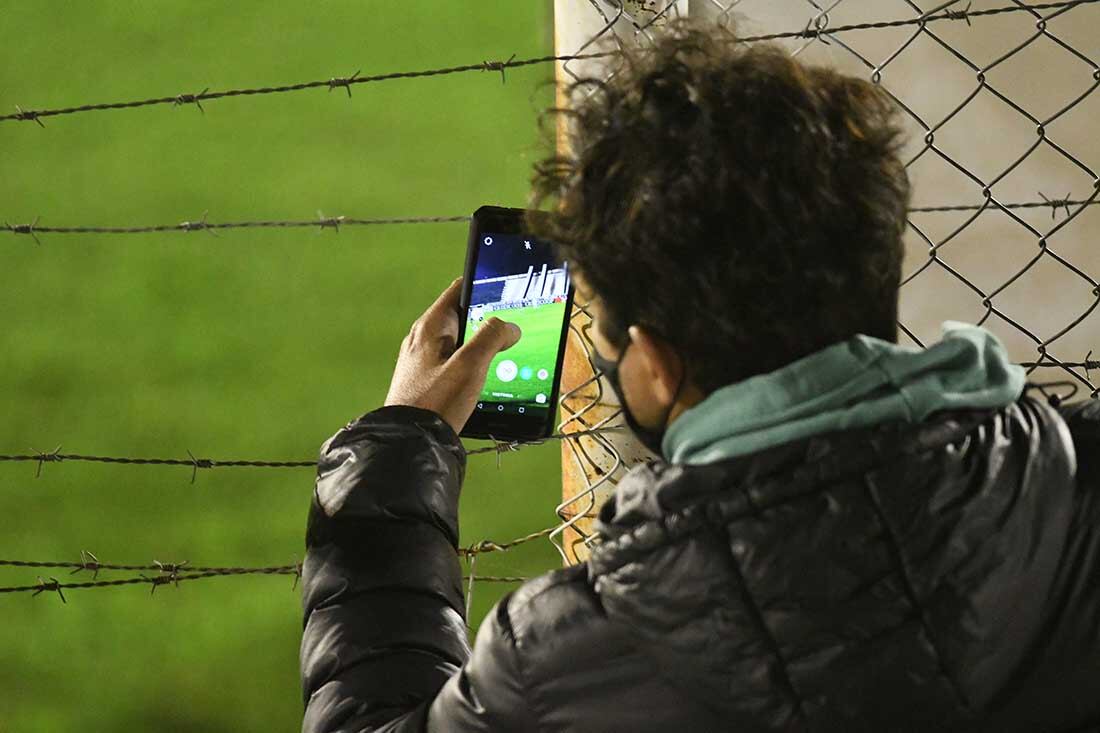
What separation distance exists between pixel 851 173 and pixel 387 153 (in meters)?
3.77

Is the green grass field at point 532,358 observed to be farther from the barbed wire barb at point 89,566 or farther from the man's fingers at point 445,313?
the barbed wire barb at point 89,566

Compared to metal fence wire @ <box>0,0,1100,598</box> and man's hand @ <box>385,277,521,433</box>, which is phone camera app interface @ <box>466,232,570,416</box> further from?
metal fence wire @ <box>0,0,1100,598</box>

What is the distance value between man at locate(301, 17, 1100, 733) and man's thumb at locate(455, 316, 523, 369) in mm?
368

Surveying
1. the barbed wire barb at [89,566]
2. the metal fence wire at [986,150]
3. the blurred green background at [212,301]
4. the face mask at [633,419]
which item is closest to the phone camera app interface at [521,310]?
the metal fence wire at [986,150]

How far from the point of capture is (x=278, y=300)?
3.94m

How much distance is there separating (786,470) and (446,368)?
1.76ft

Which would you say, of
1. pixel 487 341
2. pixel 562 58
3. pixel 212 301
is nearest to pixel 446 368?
pixel 487 341

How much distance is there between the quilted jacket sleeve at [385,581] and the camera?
1.08 m

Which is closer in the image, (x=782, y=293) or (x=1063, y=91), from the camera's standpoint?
(x=782, y=293)

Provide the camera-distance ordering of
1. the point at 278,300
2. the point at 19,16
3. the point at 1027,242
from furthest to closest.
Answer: the point at 19,16
the point at 278,300
the point at 1027,242

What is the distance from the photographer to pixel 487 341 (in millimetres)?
1293

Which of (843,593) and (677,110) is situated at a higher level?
(677,110)

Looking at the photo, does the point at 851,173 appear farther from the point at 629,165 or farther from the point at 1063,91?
the point at 1063,91

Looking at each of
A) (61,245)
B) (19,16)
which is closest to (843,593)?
(61,245)
